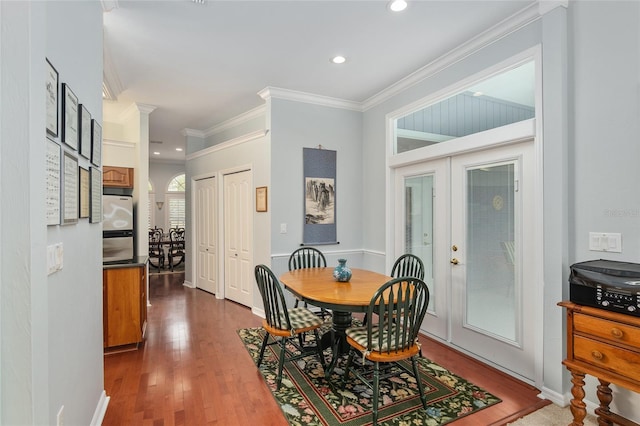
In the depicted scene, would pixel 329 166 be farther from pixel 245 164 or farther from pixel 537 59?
pixel 537 59

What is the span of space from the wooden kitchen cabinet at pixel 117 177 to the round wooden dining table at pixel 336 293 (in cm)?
280

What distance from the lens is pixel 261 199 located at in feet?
14.4

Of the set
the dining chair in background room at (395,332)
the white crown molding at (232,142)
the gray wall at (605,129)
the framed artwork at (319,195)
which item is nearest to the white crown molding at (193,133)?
the white crown molding at (232,142)

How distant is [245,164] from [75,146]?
3155 mm

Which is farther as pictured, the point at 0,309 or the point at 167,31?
the point at 167,31

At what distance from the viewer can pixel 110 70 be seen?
11.5ft

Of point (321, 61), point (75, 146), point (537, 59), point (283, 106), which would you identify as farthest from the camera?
point (283, 106)

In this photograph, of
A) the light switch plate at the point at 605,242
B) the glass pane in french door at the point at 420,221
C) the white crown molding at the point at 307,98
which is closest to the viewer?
the light switch plate at the point at 605,242

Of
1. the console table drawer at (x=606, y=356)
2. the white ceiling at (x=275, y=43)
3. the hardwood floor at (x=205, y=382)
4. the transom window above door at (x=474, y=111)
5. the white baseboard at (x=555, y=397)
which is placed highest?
the white ceiling at (x=275, y=43)

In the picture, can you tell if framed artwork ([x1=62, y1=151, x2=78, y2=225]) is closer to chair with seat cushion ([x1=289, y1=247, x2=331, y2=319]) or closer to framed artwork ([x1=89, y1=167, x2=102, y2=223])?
framed artwork ([x1=89, y1=167, x2=102, y2=223])

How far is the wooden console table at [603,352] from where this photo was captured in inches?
67.4

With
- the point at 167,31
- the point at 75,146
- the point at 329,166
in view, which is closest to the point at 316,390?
the point at 75,146

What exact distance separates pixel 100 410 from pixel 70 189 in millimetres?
1577

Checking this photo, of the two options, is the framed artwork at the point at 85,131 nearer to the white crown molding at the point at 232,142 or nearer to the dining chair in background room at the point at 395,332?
the dining chair in background room at the point at 395,332
